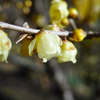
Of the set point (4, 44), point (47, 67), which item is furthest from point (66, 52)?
point (47, 67)

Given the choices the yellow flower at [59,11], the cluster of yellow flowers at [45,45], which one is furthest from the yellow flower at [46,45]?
the yellow flower at [59,11]

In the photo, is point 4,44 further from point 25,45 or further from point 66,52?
point 66,52

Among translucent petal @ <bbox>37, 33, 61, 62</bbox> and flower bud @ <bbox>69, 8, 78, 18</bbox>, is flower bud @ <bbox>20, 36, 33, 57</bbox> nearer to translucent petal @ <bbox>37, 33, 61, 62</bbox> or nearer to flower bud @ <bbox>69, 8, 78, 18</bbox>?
translucent petal @ <bbox>37, 33, 61, 62</bbox>

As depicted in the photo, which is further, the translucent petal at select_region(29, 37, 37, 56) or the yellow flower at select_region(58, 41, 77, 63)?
the yellow flower at select_region(58, 41, 77, 63)

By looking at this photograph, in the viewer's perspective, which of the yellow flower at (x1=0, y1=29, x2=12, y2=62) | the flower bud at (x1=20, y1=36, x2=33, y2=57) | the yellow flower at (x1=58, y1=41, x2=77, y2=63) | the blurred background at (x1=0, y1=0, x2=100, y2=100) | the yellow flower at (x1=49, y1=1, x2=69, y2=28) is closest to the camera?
the yellow flower at (x1=0, y1=29, x2=12, y2=62)

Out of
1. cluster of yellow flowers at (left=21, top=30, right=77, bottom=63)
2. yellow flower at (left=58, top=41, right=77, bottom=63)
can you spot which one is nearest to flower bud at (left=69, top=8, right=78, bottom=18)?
yellow flower at (left=58, top=41, right=77, bottom=63)
